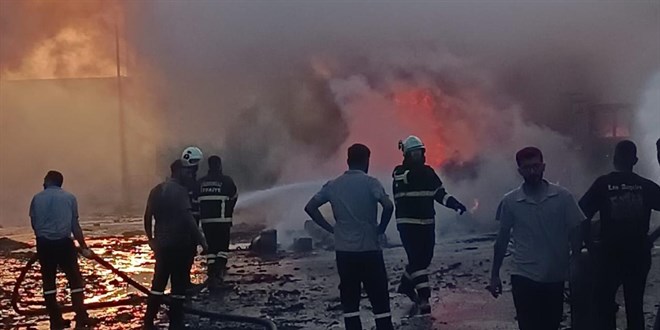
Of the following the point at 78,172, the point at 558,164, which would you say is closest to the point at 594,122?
the point at 558,164

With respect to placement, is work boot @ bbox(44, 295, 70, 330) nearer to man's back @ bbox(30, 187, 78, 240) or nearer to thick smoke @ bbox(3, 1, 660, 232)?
man's back @ bbox(30, 187, 78, 240)

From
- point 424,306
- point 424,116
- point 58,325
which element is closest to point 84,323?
point 58,325

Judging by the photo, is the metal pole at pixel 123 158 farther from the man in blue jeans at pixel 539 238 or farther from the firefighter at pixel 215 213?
the man in blue jeans at pixel 539 238

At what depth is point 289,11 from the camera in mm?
14570

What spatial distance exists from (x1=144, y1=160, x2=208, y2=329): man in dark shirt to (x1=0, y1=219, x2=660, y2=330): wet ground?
46 centimetres

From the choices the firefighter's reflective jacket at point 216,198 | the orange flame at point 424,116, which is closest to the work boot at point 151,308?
the firefighter's reflective jacket at point 216,198

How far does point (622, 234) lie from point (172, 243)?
12.1 ft

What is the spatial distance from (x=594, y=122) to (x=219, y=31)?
754 cm

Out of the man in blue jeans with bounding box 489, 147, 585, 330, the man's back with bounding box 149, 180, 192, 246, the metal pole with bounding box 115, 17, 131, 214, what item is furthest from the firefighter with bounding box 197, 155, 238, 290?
the metal pole with bounding box 115, 17, 131, 214

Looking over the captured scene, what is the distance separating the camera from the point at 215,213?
10078 mm

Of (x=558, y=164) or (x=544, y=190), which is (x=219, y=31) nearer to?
(x=558, y=164)

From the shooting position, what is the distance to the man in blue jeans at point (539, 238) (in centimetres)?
510

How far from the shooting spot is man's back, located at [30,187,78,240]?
7.70 m

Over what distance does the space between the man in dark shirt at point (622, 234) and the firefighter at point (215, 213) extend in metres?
4.97
